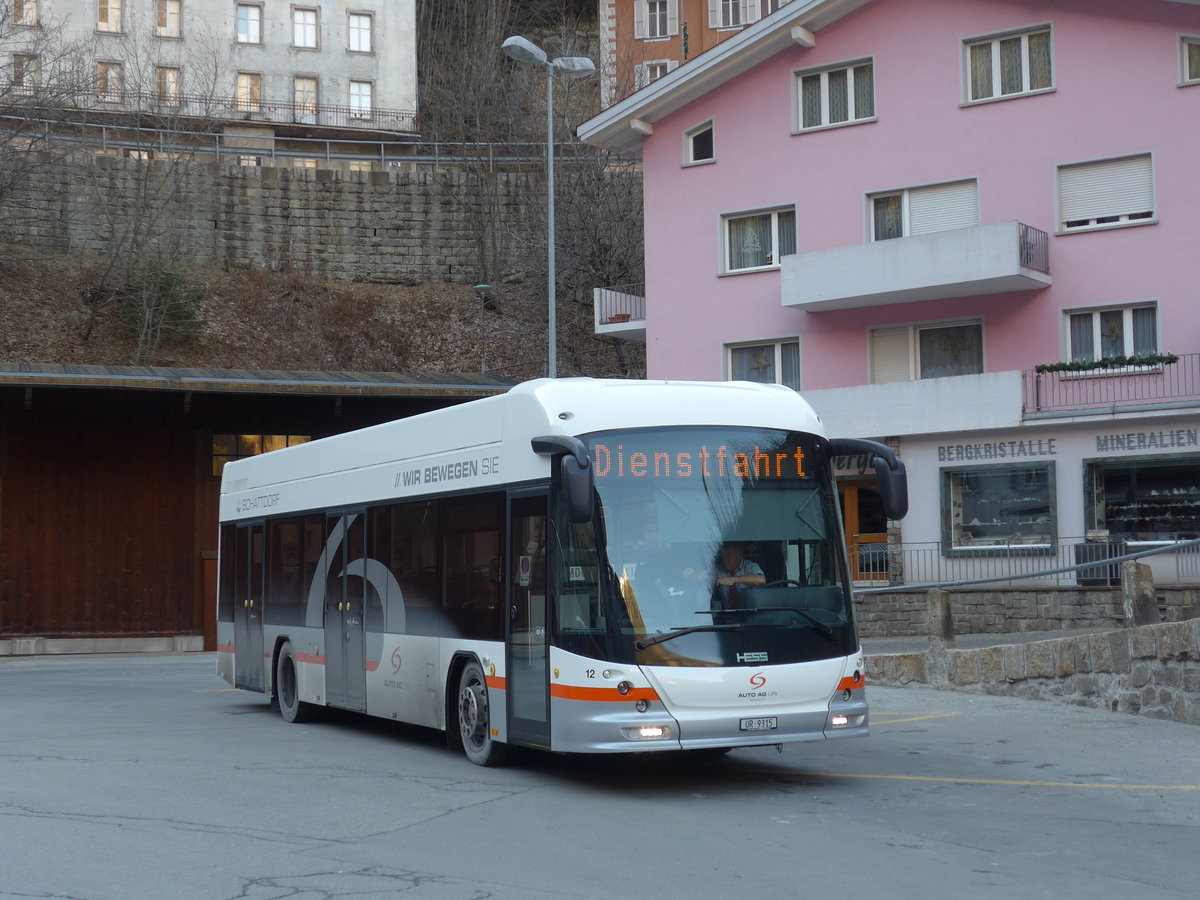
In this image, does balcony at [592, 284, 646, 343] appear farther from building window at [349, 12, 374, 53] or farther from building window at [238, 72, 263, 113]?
building window at [349, 12, 374, 53]

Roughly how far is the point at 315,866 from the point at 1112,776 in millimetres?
6394

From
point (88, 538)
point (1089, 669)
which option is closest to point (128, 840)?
point (1089, 669)

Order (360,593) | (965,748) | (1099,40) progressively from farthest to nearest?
(1099,40) → (360,593) → (965,748)

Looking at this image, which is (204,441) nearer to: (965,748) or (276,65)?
(965,748)

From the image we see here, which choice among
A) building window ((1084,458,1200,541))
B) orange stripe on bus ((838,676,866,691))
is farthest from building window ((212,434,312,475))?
orange stripe on bus ((838,676,866,691))

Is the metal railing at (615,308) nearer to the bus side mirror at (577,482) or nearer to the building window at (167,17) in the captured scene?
the bus side mirror at (577,482)

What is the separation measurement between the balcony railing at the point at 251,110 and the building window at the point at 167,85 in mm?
38

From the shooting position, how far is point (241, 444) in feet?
103

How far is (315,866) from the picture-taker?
7816mm

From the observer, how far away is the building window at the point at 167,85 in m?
57.1

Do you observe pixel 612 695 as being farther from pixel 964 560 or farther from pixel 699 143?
pixel 699 143

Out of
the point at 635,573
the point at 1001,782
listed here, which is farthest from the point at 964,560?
the point at 635,573

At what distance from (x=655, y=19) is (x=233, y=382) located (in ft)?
142

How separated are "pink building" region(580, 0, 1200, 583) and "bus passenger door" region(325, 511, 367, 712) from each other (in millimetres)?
15575
